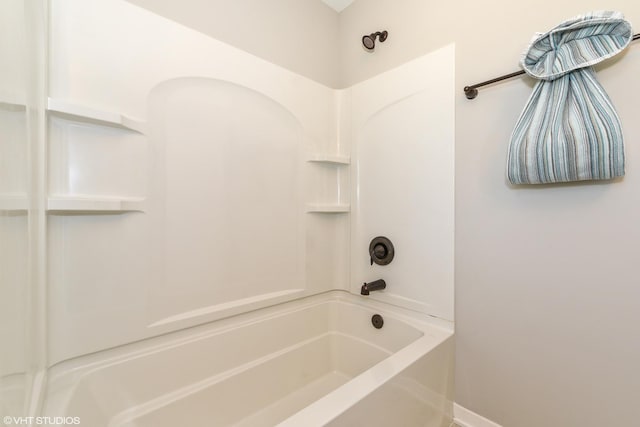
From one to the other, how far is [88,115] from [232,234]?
27.1 inches

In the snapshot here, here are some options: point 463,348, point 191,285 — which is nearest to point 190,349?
point 191,285

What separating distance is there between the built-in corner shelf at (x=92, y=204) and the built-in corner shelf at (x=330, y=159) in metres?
0.91

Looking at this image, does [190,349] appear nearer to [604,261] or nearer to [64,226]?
[64,226]

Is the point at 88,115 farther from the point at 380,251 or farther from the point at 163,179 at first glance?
the point at 380,251

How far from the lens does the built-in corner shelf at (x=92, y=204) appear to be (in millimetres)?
866

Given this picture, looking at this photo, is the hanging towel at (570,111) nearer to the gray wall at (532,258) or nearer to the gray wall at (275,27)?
the gray wall at (532,258)

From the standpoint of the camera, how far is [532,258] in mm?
1043

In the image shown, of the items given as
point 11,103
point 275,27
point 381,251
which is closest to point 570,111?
point 381,251

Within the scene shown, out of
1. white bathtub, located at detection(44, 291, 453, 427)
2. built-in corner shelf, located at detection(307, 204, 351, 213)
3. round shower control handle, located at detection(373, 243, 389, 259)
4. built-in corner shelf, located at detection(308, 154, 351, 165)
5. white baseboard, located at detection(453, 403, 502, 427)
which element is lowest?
white baseboard, located at detection(453, 403, 502, 427)

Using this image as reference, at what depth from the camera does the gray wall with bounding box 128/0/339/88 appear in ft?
4.08

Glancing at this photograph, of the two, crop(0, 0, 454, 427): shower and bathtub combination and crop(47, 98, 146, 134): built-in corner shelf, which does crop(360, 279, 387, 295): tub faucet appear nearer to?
crop(0, 0, 454, 427): shower and bathtub combination

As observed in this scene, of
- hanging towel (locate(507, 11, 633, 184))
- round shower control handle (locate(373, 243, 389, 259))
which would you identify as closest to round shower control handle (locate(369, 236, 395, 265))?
round shower control handle (locate(373, 243, 389, 259))

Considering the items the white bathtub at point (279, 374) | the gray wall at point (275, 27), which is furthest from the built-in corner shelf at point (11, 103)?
the white bathtub at point (279, 374)

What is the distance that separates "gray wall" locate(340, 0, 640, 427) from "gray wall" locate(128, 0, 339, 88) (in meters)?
0.63
